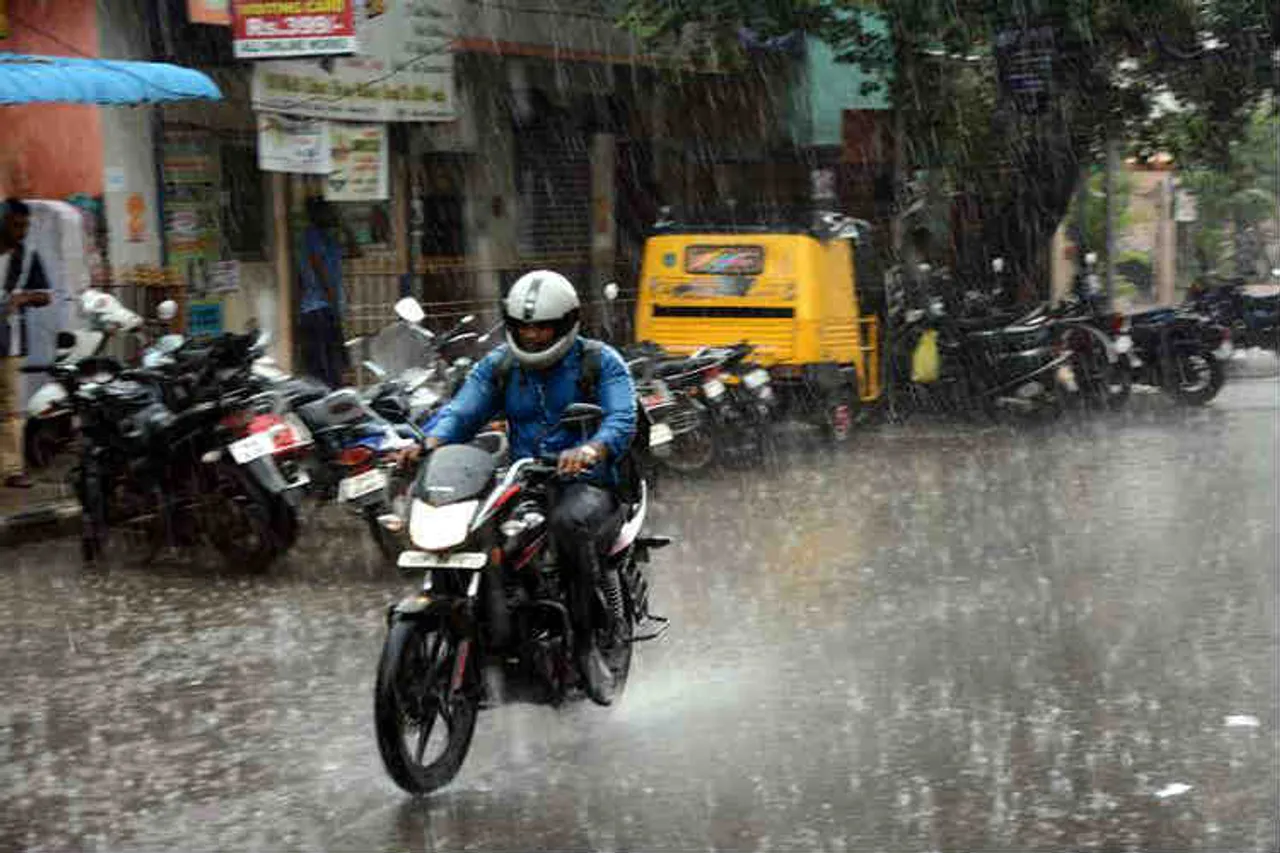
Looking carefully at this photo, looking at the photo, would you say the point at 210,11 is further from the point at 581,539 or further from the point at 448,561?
the point at 448,561

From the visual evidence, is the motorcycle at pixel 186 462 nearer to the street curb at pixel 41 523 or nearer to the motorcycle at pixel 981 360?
the street curb at pixel 41 523

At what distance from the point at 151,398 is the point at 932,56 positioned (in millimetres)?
11808

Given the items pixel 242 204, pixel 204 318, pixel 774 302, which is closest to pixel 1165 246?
pixel 774 302

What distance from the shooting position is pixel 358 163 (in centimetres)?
1714

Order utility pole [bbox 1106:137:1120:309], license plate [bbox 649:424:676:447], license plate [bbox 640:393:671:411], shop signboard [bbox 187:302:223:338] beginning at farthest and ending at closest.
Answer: utility pole [bbox 1106:137:1120:309]
shop signboard [bbox 187:302:223:338]
license plate [bbox 640:393:671:411]
license plate [bbox 649:424:676:447]

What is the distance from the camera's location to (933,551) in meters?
10.1

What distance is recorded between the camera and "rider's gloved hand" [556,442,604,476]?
5.99 meters

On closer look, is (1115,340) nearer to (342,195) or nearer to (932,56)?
(932,56)

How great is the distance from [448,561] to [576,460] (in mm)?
621

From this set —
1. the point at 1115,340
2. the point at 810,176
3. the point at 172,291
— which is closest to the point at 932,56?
the point at 1115,340

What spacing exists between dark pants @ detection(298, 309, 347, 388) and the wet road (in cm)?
457

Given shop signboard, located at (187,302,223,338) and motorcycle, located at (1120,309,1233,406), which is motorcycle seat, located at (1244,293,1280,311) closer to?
motorcycle, located at (1120,309,1233,406)

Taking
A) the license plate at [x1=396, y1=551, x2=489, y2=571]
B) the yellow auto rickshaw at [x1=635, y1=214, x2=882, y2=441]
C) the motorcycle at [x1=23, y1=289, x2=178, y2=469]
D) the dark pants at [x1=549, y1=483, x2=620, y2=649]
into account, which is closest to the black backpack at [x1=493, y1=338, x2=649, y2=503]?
the dark pants at [x1=549, y1=483, x2=620, y2=649]

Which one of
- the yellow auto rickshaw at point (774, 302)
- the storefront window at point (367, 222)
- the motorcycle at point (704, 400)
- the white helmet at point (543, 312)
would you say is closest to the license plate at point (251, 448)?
the motorcycle at point (704, 400)
